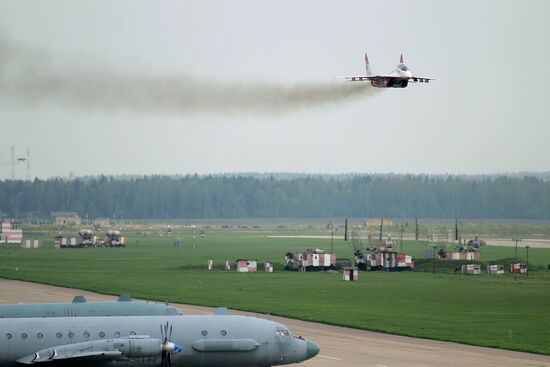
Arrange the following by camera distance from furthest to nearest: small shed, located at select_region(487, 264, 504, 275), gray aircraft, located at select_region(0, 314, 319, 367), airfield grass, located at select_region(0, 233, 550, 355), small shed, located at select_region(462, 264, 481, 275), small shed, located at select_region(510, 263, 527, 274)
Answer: small shed, located at select_region(462, 264, 481, 275), small shed, located at select_region(487, 264, 504, 275), small shed, located at select_region(510, 263, 527, 274), airfield grass, located at select_region(0, 233, 550, 355), gray aircraft, located at select_region(0, 314, 319, 367)

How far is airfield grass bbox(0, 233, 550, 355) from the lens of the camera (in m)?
77.1

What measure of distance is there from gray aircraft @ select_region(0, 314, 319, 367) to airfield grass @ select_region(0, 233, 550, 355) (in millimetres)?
22573

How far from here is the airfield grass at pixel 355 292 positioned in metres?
77.1

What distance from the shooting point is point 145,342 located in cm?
4666

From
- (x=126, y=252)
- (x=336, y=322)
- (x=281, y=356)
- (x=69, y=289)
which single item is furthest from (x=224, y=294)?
(x=126, y=252)

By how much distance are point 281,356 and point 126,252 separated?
140 m

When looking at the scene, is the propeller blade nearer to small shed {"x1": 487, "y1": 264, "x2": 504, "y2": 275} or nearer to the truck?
small shed {"x1": 487, "y1": 264, "x2": 504, "y2": 275}

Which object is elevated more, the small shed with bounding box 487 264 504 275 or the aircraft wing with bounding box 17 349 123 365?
the small shed with bounding box 487 264 504 275

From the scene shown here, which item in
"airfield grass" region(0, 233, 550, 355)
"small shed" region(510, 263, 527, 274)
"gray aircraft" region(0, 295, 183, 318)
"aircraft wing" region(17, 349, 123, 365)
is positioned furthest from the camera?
"small shed" region(510, 263, 527, 274)

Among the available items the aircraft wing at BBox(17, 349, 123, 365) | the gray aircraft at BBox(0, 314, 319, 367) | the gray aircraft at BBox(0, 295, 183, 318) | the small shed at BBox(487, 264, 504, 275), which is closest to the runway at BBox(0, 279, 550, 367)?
the gray aircraft at BBox(0, 295, 183, 318)

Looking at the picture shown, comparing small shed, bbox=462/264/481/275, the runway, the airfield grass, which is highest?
small shed, bbox=462/264/481/275

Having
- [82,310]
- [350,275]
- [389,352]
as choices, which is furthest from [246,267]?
[82,310]

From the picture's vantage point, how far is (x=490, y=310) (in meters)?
88.2

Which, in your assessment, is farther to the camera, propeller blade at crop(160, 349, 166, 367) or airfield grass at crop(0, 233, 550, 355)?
airfield grass at crop(0, 233, 550, 355)
